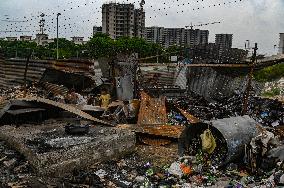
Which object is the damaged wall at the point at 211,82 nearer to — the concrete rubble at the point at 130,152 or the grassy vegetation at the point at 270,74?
the concrete rubble at the point at 130,152

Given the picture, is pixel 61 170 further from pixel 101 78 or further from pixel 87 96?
pixel 101 78

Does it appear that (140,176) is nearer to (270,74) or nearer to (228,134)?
(228,134)

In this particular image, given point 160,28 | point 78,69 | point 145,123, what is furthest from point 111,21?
point 145,123

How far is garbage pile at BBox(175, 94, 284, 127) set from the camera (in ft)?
37.0

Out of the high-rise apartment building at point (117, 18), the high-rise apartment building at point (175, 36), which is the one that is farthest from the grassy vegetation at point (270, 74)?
the high-rise apartment building at point (117, 18)

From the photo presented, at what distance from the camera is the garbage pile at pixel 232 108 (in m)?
11.3

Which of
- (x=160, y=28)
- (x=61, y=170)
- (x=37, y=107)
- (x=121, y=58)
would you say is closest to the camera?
(x=61, y=170)

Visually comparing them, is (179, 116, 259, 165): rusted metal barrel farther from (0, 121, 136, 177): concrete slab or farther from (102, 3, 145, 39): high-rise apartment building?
(102, 3, 145, 39): high-rise apartment building

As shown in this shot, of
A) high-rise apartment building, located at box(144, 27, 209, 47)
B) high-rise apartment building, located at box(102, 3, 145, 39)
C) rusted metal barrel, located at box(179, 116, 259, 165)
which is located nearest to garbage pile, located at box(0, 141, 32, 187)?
rusted metal barrel, located at box(179, 116, 259, 165)

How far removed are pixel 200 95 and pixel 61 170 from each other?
9.11 m

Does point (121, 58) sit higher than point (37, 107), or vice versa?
point (121, 58)

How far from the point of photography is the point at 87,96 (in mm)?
13250

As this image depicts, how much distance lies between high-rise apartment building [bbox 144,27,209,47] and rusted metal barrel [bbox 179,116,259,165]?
6274cm

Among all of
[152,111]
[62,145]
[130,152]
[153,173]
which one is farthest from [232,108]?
[62,145]
